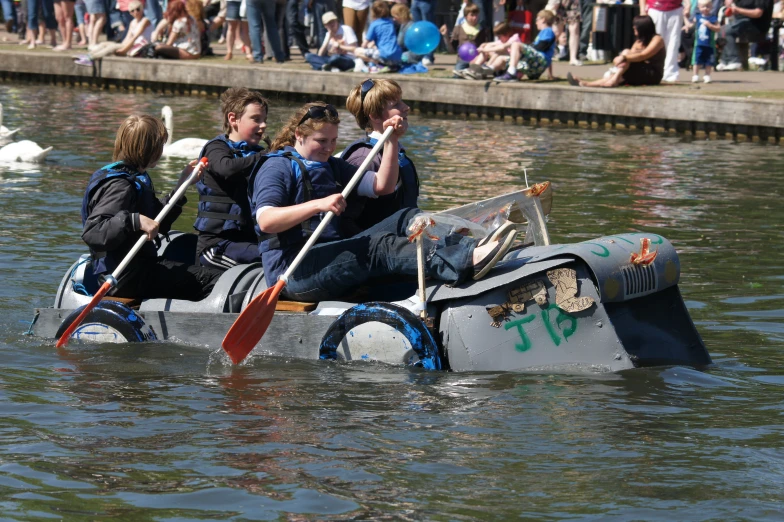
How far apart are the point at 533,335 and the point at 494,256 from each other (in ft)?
1.36

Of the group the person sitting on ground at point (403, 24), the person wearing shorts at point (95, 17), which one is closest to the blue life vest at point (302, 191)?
the person sitting on ground at point (403, 24)

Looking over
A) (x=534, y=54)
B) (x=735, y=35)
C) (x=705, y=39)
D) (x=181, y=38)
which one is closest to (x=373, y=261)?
(x=534, y=54)

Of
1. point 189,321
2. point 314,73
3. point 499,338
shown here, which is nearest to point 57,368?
point 189,321

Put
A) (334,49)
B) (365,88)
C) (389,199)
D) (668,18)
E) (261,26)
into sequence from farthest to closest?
(261,26) < (334,49) < (668,18) < (389,199) < (365,88)

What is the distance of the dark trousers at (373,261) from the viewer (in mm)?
6121

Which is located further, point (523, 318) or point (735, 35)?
point (735, 35)

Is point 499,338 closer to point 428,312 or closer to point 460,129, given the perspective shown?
point 428,312

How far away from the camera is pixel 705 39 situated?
17812mm

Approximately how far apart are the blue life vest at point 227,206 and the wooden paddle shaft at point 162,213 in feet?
0.41

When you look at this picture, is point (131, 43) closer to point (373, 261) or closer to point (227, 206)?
point (227, 206)

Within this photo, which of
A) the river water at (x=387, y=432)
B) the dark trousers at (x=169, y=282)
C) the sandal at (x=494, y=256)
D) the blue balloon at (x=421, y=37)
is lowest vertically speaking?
the river water at (x=387, y=432)

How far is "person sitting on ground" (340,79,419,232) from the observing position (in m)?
6.61

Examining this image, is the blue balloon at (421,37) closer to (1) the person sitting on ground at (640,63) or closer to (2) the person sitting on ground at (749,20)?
(1) the person sitting on ground at (640,63)

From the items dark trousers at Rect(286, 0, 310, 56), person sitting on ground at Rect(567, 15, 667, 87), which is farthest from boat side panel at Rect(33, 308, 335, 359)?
dark trousers at Rect(286, 0, 310, 56)
